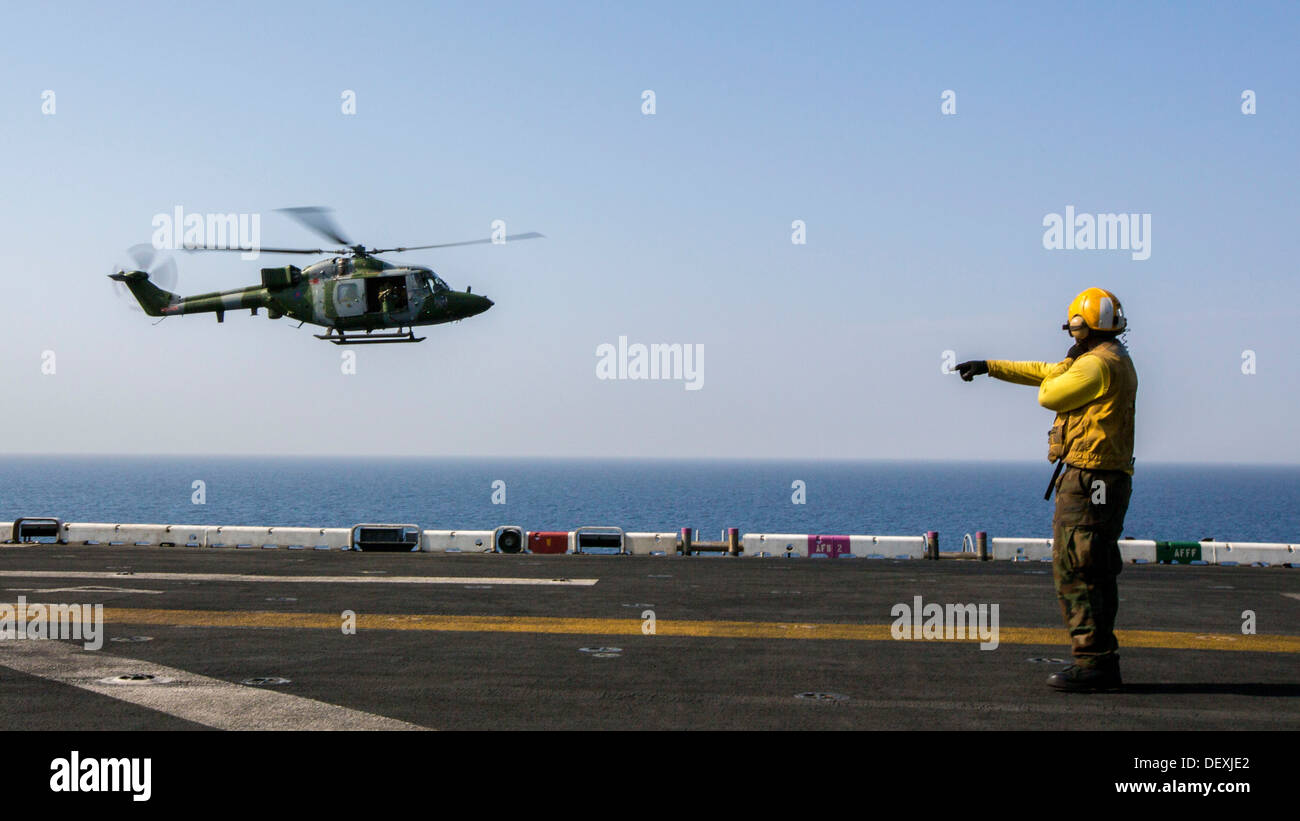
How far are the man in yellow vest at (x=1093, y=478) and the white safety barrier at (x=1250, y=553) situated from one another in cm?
2187

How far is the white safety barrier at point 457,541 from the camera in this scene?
30.3 meters

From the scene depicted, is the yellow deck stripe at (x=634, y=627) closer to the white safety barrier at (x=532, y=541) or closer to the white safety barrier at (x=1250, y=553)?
the white safety barrier at (x=532, y=541)

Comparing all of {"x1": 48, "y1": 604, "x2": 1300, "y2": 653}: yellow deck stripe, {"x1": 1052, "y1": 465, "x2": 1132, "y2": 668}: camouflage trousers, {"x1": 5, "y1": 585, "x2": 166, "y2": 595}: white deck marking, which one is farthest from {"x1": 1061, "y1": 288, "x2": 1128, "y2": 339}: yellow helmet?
{"x1": 5, "y1": 585, "x2": 166, "y2": 595}: white deck marking

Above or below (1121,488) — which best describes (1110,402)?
above

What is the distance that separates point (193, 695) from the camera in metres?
8.50

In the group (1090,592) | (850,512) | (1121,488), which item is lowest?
(850,512)

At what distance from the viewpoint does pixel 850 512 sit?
147250mm

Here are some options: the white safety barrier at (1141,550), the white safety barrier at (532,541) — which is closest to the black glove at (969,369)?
the white safety barrier at (532,541)

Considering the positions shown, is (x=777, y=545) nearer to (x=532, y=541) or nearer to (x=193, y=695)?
(x=532, y=541)

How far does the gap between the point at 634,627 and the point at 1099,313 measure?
23.4 feet
